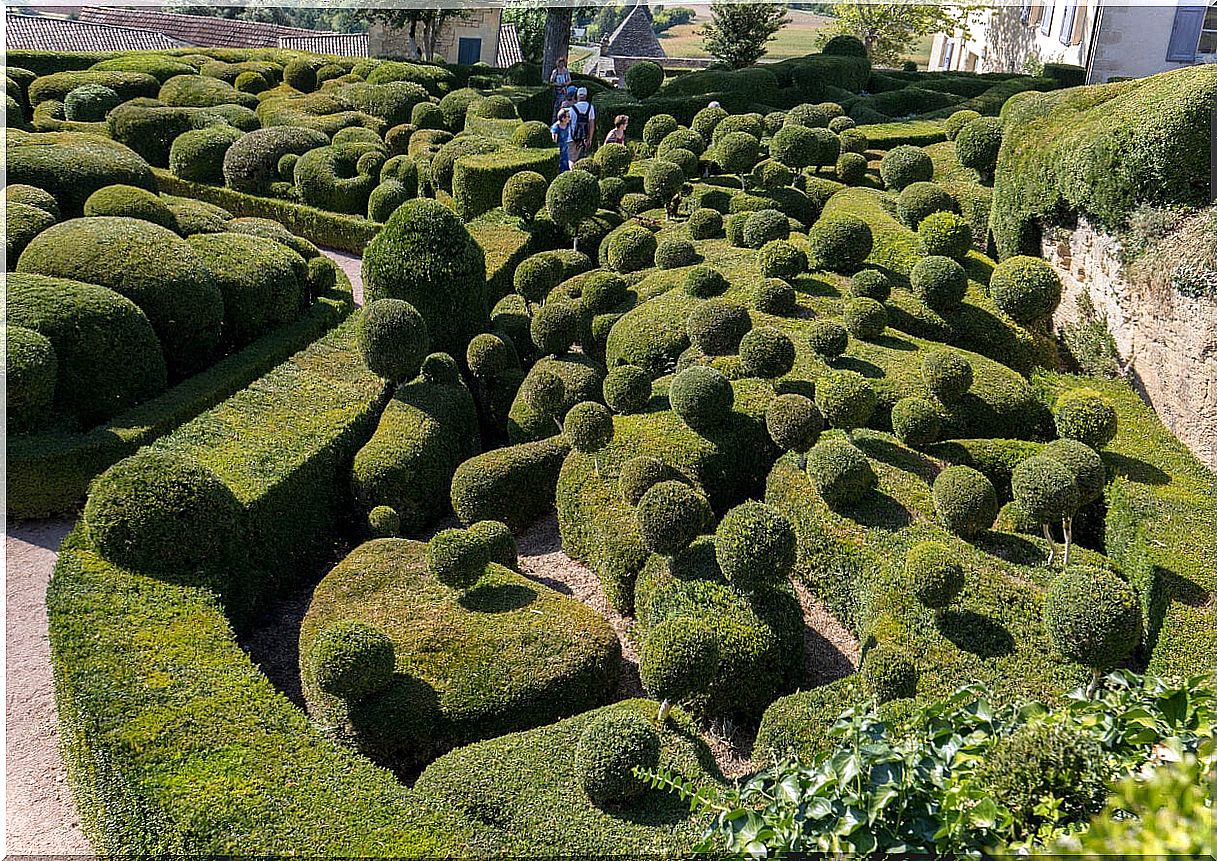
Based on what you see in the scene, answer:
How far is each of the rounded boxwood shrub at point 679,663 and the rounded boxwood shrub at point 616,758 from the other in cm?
64

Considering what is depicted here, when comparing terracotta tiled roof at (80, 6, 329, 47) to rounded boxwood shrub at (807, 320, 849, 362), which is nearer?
rounded boxwood shrub at (807, 320, 849, 362)

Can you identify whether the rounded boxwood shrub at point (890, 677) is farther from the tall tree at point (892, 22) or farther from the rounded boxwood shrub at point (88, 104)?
the tall tree at point (892, 22)

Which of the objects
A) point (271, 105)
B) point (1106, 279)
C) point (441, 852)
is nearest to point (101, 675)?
point (441, 852)

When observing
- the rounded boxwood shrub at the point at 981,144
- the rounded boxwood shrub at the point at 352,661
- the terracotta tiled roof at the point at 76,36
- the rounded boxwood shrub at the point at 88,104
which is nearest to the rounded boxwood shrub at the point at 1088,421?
the rounded boxwood shrub at the point at 352,661

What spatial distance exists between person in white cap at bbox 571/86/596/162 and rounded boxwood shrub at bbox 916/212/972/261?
9326 mm

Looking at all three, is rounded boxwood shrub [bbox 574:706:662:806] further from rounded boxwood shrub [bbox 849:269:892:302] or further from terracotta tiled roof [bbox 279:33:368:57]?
terracotta tiled roof [bbox 279:33:368:57]

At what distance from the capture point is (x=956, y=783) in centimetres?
378

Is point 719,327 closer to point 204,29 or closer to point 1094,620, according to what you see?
point 1094,620

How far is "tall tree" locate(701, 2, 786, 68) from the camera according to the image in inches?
1197

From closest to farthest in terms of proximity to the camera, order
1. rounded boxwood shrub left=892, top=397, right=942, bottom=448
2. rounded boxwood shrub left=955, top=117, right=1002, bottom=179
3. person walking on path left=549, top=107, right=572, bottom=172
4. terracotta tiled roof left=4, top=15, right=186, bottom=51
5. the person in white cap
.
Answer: rounded boxwood shrub left=892, top=397, right=942, bottom=448
rounded boxwood shrub left=955, top=117, right=1002, bottom=179
person walking on path left=549, top=107, right=572, bottom=172
the person in white cap
terracotta tiled roof left=4, top=15, right=186, bottom=51

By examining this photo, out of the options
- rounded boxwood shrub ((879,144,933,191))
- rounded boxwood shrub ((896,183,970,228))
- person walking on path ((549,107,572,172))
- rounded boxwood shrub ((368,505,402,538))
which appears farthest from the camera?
person walking on path ((549,107,572,172))

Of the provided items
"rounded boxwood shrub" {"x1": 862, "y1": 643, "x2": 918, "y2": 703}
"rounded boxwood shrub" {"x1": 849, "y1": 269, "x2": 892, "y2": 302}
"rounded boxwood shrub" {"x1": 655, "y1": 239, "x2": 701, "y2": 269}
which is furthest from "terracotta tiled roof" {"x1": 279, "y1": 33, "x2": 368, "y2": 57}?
"rounded boxwood shrub" {"x1": 862, "y1": 643, "x2": 918, "y2": 703}

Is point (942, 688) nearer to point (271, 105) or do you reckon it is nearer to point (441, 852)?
point (441, 852)

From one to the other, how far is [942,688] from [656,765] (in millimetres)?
2500
